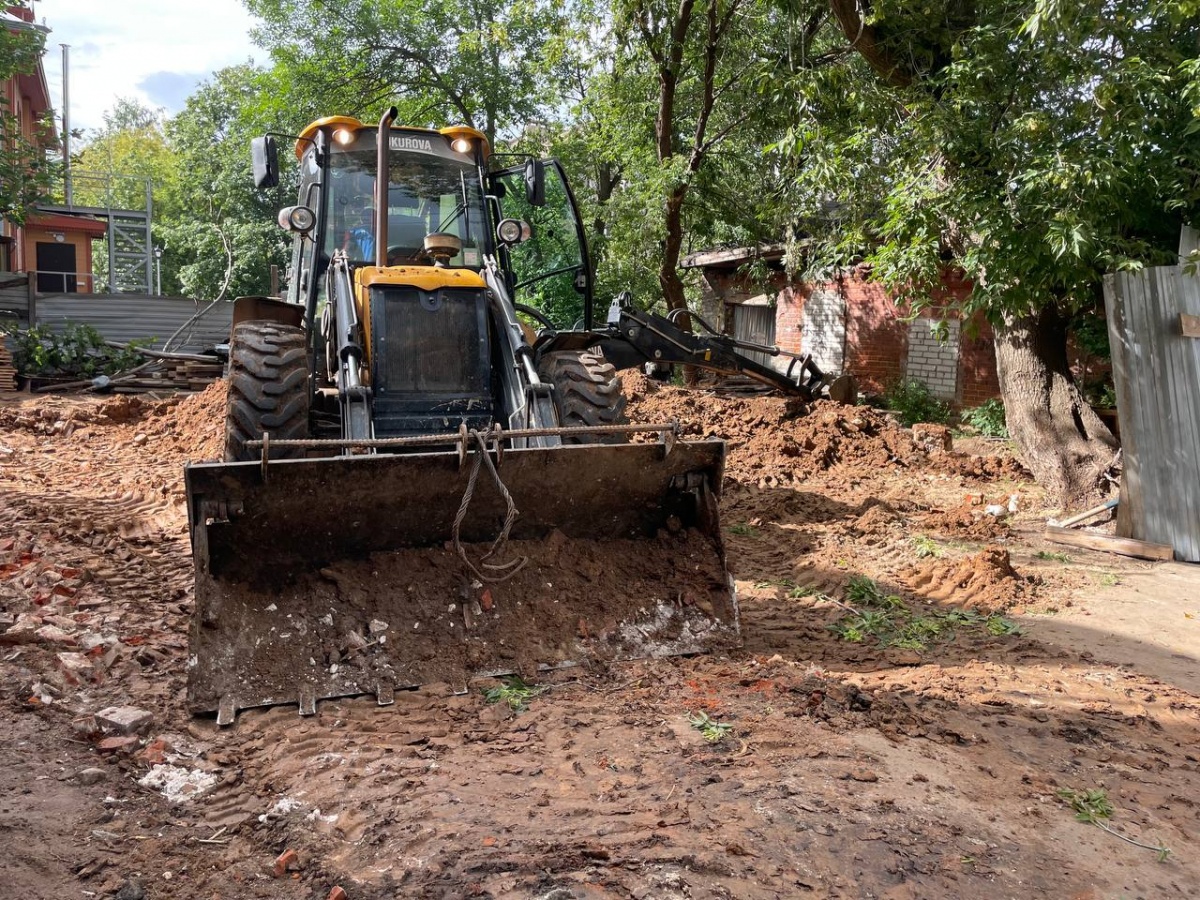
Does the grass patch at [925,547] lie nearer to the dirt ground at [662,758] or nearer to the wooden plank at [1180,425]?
the dirt ground at [662,758]

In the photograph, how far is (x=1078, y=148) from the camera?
6.95m

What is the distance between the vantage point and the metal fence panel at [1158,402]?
7.39m

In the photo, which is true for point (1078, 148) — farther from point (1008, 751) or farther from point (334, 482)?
point (334, 482)

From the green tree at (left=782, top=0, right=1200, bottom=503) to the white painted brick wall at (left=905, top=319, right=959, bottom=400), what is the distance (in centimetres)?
543

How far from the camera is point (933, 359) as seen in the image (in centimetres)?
1556

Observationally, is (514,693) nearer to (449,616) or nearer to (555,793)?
(449,616)

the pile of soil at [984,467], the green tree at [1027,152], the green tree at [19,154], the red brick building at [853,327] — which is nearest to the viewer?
the green tree at [1027,152]

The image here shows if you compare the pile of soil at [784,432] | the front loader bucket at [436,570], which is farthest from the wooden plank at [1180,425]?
the front loader bucket at [436,570]

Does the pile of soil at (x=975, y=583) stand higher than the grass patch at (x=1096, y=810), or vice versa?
the pile of soil at (x=975, y=583)

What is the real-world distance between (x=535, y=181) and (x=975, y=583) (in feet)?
13.3

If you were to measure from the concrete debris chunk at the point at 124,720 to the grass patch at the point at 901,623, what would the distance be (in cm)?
363

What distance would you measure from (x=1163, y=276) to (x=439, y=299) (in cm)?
568

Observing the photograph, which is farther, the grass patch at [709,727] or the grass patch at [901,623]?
the grass patch at [901,623]

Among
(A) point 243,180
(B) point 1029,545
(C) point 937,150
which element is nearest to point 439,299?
(C) point 937,150
